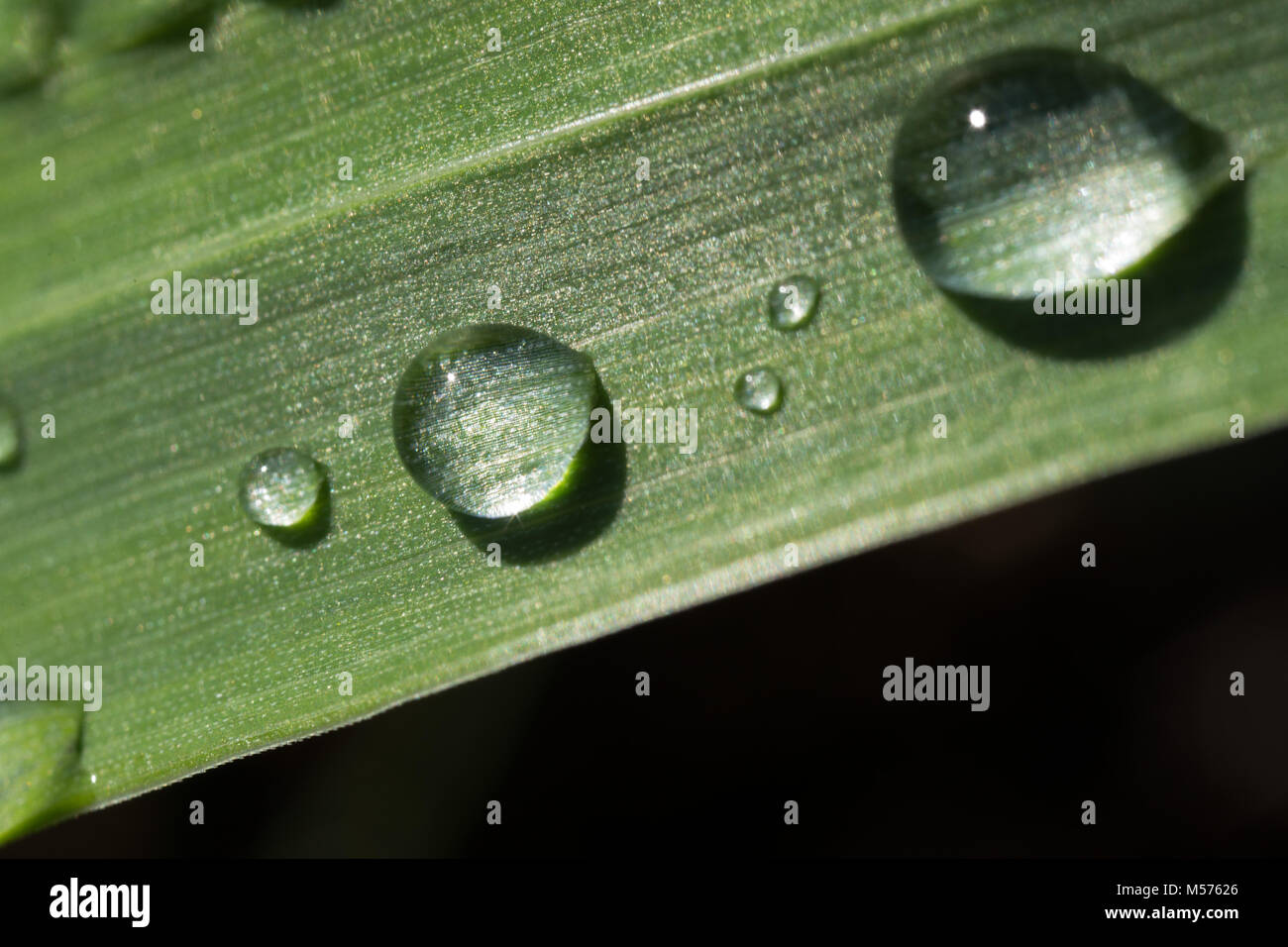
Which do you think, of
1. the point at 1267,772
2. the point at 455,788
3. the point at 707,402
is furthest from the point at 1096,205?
the point at 455,788

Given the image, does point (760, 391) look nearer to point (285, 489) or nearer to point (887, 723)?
point (285, 489)

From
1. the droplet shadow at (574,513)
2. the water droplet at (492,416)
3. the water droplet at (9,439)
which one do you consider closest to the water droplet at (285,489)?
the water droplet at (492,416)

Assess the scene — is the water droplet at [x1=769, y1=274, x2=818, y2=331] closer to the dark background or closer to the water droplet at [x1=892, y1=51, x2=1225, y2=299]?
the water droplet at [x1=892, y1=51, x2=1225, y2=299]

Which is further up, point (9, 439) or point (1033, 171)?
point (1033, 171)

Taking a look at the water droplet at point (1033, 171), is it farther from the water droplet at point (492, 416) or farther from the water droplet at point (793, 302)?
the water droplet at point (492, 416)

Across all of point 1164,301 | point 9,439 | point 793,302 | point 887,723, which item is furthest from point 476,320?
point 887,723

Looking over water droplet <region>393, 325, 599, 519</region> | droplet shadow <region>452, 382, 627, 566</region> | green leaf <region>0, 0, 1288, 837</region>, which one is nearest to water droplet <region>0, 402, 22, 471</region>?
green leaf <region>0, 0, 1288, 837</region>
